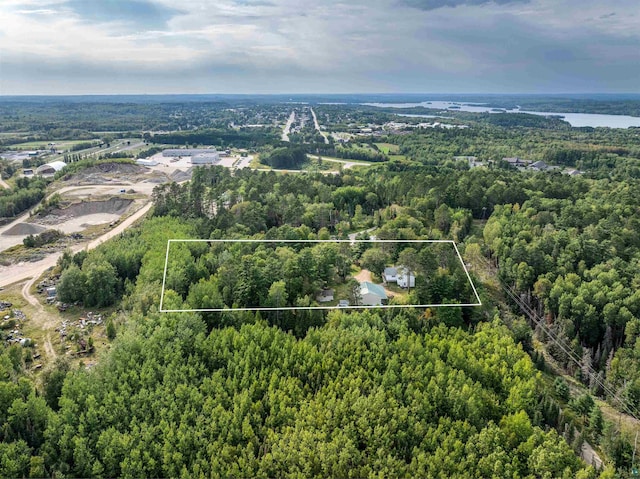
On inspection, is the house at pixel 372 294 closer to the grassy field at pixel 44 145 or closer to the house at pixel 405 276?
the house at pixel 405 276

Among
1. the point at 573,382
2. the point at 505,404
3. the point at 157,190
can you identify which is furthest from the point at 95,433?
the point at 157,190

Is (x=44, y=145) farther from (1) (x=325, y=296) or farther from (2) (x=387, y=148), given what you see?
(1) (x=325, y=296)

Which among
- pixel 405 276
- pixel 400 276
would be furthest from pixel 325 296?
pixel 405 276

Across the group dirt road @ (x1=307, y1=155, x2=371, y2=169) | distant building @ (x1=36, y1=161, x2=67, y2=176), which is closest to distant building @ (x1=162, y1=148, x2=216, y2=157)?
distant building @ (x1=36, y1=161, x2=67, y2=176)

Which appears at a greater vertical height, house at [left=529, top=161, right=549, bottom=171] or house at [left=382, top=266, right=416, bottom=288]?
house at [left=382, top=266, right=416, bottom=288]

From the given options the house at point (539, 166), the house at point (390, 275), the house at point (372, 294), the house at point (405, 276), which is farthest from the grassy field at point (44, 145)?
the house at point (405, 276)

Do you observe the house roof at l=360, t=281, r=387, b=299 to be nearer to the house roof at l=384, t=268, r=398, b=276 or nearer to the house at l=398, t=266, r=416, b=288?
the house roof at l=384, t=268, r=398, b=276
